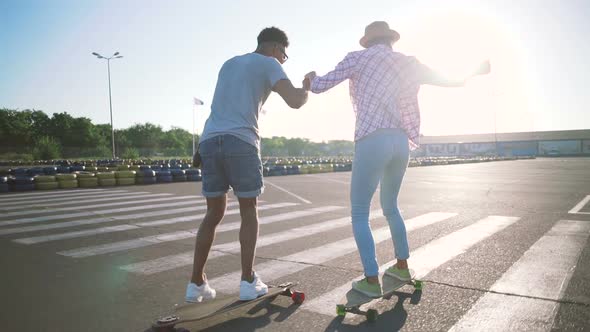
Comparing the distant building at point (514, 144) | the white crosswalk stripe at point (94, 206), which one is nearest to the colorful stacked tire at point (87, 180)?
the white crosswalk stripe at point (94, 206)

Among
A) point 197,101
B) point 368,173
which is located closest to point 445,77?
point 368,173

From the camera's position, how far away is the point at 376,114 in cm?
288

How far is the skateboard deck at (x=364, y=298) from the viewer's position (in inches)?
101

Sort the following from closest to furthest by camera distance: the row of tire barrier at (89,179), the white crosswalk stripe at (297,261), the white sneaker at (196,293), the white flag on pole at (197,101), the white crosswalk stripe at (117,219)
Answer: the white sneaker at (196,293), the white crosswalk stripe at (297,261), the white crosswalk stripe at (117,219), the row of tire barrier at (89,179), the white flag on pole at (197,101)

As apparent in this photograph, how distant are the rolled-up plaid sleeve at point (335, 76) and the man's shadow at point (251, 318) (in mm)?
1605

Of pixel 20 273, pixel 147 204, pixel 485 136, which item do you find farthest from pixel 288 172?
pixel 485 136

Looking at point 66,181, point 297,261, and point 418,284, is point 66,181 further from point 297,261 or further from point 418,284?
point 418,284

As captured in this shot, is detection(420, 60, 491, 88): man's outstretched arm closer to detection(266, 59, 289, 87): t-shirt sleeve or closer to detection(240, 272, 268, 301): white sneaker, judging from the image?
detection(266, 59, 289, 87): t-shirt sleeve

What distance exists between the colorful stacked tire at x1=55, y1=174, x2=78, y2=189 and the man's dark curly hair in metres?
13.5

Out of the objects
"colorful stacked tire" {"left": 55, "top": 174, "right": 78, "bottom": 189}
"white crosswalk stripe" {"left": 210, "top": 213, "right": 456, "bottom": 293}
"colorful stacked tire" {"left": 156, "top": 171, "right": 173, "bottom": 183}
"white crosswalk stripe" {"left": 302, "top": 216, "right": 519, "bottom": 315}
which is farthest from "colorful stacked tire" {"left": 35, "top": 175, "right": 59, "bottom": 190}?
"white crosswalk stripe" {"left": 302, "top": 216, "right": 519, "bottom": 315}

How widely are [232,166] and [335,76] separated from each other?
3.31 feet

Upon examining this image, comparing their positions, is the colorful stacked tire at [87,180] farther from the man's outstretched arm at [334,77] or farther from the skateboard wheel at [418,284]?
the skateboard wheel at [418,284]

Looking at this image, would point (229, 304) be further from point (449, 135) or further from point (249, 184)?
point (449, 135)

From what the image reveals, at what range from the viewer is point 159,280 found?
3469 millimetres
